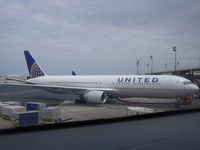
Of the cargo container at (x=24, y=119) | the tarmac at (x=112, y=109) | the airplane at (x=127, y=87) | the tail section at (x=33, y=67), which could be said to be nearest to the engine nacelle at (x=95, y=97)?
the airplane at (x=127, y=87)

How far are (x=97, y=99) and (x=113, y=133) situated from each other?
1263cm

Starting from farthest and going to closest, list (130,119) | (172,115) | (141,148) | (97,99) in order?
(97,99) → (172,115) → (130,119) → (141,148)

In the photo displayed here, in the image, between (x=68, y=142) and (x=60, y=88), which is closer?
(x=68, y=142)

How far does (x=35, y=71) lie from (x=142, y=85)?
1424cm

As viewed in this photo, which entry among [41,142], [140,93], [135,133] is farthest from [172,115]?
[140,93]

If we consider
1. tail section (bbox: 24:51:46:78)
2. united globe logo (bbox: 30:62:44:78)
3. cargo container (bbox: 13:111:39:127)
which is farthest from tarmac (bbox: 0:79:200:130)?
tail section (bbox: 24:51:46:78)

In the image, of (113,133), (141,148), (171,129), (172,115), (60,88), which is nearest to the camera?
(141,148)

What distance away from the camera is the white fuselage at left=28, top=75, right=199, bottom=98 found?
1503 centimetres

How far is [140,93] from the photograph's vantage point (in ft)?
53.8

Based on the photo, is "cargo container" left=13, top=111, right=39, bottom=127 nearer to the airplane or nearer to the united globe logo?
the airplane

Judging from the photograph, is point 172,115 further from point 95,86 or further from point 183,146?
point 95,86

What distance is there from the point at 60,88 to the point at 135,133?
15.3 m

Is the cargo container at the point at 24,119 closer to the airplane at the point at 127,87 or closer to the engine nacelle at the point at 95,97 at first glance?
the engine nacelle at the point at 95,97

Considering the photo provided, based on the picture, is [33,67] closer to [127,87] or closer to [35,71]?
[35,71]
